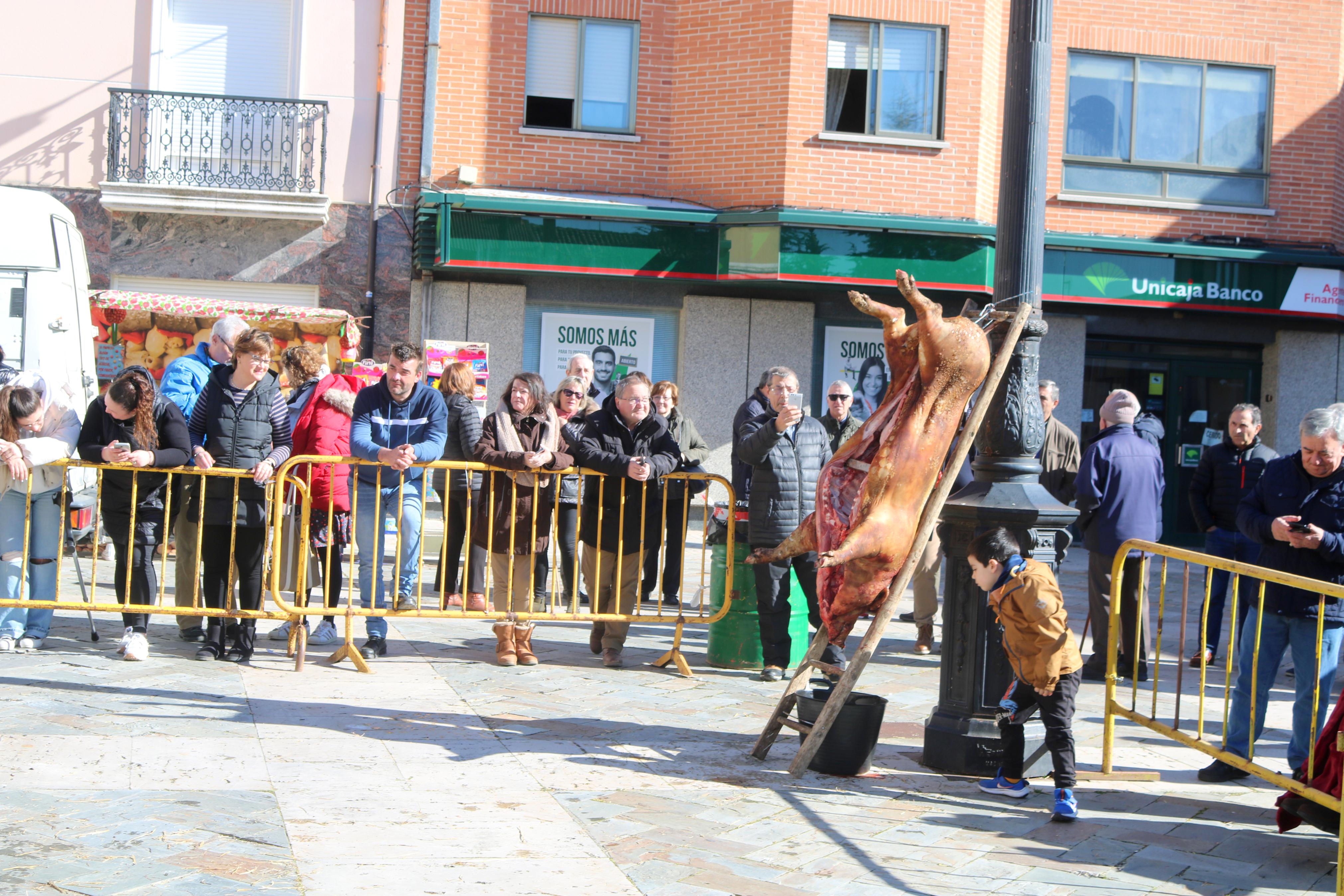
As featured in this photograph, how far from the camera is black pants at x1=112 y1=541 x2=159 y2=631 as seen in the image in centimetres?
740

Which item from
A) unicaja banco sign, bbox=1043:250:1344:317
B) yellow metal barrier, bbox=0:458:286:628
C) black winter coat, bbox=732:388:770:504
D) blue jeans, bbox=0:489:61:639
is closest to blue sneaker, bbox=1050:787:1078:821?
black winter coat, bbox=732:388:770:504

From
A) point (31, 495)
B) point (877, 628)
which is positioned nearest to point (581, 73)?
point (31, 495)

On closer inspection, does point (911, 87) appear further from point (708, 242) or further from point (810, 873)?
point (810, 873)

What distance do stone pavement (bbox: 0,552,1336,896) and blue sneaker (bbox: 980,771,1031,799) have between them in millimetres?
60

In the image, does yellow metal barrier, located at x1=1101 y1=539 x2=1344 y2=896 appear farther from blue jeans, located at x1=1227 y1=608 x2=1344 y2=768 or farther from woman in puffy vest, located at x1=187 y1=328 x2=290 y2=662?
woman in puffy vest, located at x1=187 y1=328 x2=290 y2=662

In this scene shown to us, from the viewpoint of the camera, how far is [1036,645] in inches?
206

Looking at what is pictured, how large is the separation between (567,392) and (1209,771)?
5059mm

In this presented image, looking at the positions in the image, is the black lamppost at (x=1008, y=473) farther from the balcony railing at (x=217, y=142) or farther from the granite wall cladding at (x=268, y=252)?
the balcony railing at (x=217, y=142)

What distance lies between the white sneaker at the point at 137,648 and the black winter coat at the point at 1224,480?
6901 millimetres

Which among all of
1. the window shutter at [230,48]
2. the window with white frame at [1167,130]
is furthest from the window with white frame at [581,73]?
the window with white frame at [1167,130]

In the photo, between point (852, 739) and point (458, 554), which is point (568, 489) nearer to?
point (458, 554)

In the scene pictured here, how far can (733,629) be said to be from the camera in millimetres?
7977

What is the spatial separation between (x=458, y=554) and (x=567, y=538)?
826 millimetres

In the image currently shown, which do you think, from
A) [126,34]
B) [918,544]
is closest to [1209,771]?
[918,544]
